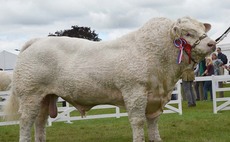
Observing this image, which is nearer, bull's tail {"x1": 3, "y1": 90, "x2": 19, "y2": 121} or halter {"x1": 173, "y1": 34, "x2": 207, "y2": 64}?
halter {"x1": 173, "y1": 34, "x2": 207, "y2": 64}

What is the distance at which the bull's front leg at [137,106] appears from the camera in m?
5.90

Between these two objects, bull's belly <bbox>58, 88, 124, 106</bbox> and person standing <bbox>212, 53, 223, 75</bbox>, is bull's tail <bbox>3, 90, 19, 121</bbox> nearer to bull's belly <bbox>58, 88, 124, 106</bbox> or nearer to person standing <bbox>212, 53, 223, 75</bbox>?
bull's belly <bbox>58, 88, 124, 106</bbox>

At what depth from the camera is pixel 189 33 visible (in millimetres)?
6051

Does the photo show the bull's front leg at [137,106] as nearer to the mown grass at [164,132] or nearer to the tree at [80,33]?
the mown grass at [164,132]

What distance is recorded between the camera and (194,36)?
6.02 metres

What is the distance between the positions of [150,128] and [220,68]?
11.7 m

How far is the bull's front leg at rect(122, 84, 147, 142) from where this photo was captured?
5.90 metres

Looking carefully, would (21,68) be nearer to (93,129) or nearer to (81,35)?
(93,129)

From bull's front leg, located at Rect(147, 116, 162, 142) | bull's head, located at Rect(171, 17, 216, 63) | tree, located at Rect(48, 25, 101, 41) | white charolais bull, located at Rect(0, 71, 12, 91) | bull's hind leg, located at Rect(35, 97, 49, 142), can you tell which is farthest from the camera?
tree, located at Rect(48, 25, 101, 41)

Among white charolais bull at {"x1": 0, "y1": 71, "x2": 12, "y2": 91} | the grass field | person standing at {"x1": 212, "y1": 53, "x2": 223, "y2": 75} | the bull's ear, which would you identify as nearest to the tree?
person standing at {"x1": 212, "y1": 53, "x2": 223, "y2": 75}

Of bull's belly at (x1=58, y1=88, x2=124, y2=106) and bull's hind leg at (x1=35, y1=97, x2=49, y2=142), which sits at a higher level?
bull's belly at (x1=58, y1=88, x2=124, y2=106)

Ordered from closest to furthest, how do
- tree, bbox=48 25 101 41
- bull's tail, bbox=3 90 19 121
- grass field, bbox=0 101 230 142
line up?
bull's tail, bbox=3 90 19 121, grass field, bbox=0 101 230 142, tree, bbox=48 25 101 41

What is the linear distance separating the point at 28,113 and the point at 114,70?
5.15 feet

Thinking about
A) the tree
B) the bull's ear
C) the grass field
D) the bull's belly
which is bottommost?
the grass field
